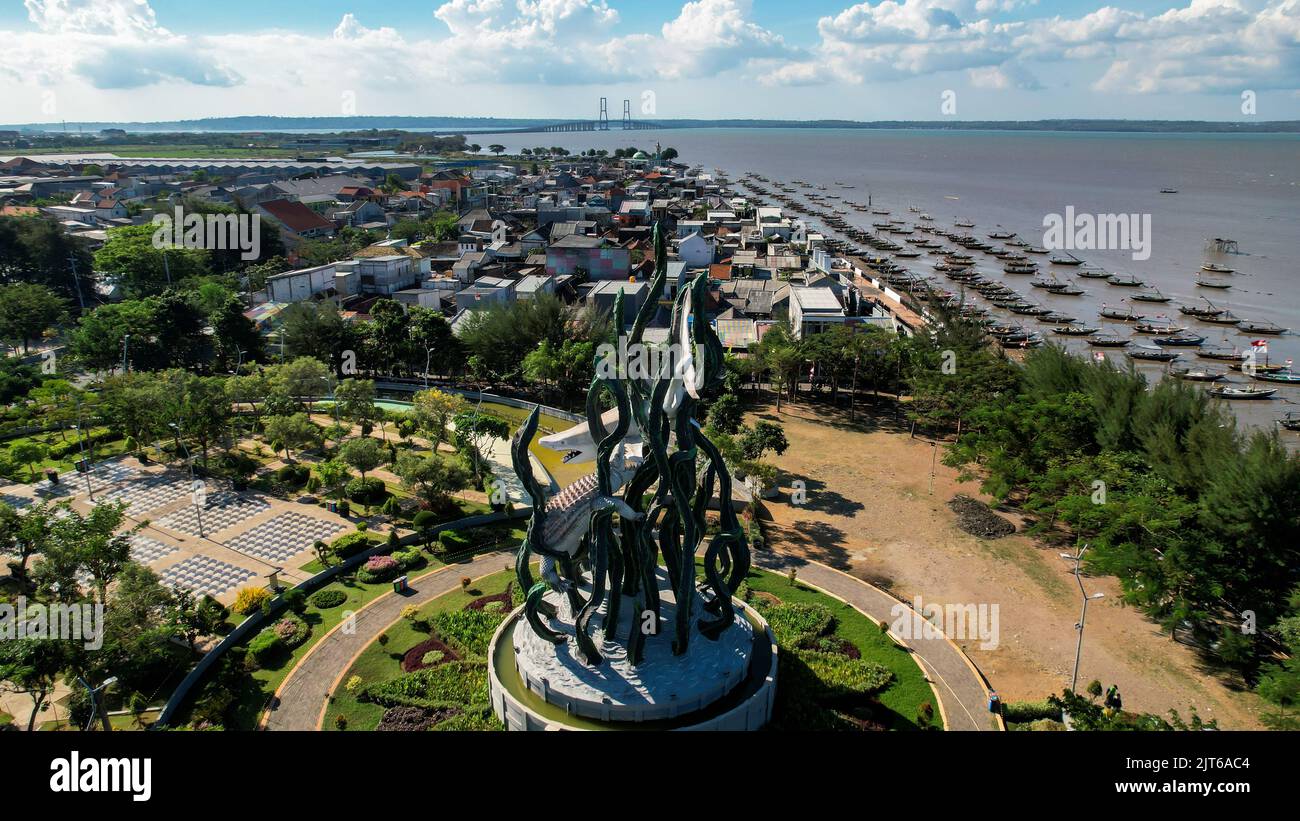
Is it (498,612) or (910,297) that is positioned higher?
(910,297)

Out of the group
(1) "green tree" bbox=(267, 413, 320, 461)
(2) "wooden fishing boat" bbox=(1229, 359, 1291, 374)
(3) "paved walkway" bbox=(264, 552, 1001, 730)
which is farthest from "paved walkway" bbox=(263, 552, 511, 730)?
(2) "wooden fishing boat" bbox=(1229, 359, 1291, 374)

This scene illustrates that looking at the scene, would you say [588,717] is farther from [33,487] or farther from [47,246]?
[47,246]

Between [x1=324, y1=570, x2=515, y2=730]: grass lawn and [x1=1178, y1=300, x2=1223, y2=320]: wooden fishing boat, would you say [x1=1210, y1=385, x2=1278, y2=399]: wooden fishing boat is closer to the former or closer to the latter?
[x1=1178, y1=300, x2=1223, y2=320]: wooden fishing boat

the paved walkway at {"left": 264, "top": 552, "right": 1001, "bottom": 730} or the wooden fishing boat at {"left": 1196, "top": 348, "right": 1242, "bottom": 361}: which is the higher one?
the wooden fishing boat at {"left": 1196, "top": 348, "right": 1242, "bottom": 361}

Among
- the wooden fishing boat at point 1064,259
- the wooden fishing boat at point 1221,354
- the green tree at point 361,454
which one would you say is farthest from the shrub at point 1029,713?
the wooden fishing boat at point 1064,259

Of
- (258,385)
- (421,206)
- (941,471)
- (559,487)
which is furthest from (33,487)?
(421,206)

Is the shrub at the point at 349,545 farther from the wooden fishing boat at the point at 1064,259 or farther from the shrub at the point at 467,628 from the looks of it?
the wooden fishing boat at the point at 1064,259
